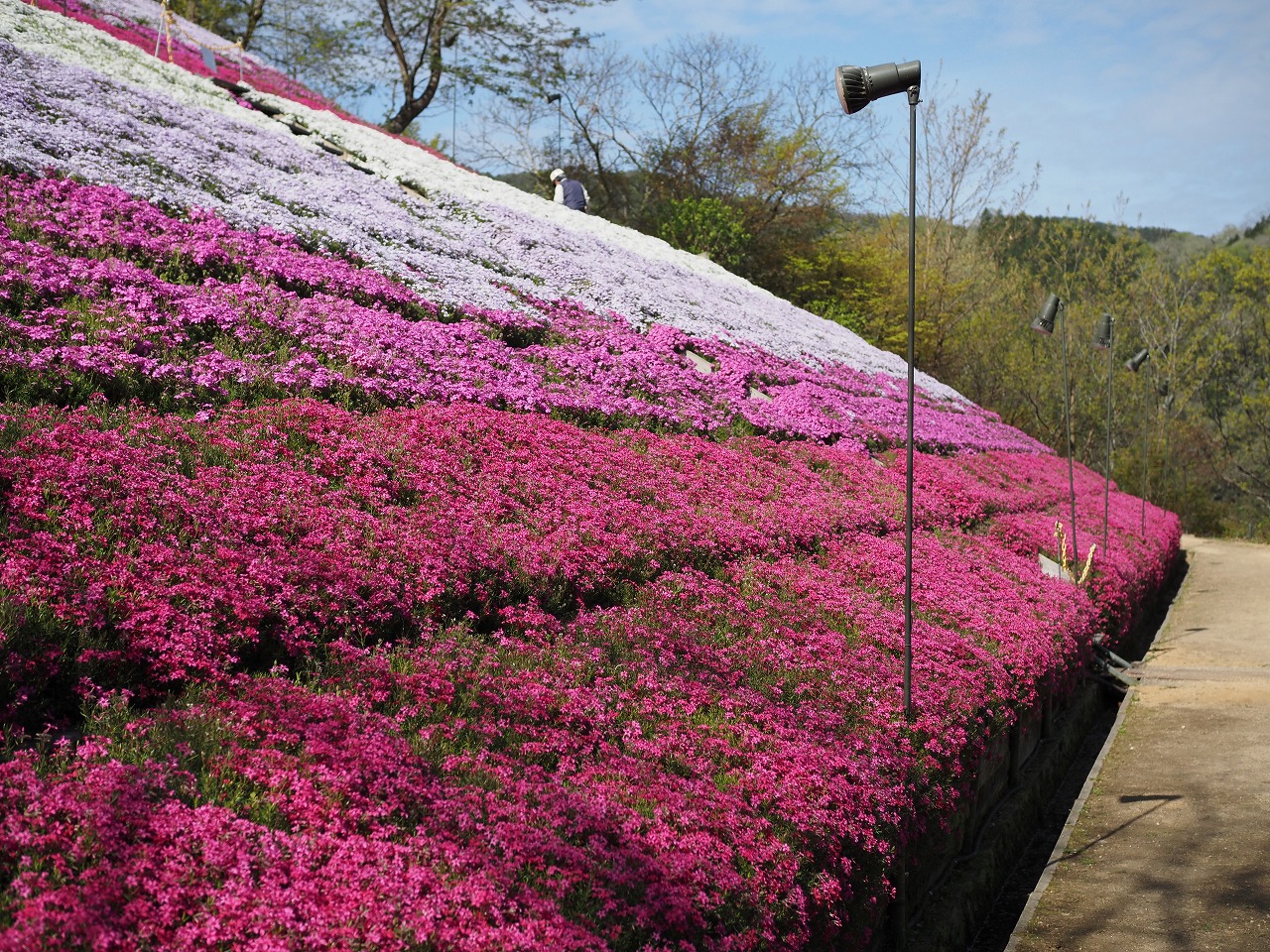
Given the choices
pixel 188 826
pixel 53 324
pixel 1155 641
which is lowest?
pixel 1155 641

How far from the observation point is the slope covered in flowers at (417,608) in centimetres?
336

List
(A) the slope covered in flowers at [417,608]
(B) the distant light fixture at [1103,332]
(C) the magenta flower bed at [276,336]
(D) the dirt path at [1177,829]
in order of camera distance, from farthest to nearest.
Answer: (B) the distant light fixture at [1103,332] → (C) the magenta flower bed at [276,336] → (D) the dirt path at [1177,829] → (A) the slope covered in flowers at [417,608]

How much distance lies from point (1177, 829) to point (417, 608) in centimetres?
601

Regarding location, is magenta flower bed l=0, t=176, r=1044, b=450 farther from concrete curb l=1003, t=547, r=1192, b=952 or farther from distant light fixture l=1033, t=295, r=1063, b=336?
concrete curb l=1003, t=547, r=1192, b=952

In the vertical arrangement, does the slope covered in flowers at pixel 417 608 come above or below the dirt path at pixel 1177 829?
above

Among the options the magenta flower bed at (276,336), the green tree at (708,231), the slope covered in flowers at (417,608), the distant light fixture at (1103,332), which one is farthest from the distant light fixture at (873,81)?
the green tree at (708,231)

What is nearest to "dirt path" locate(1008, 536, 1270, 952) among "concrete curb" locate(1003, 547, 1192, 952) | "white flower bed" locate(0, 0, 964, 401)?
"concrete curb" locate(1003, 547, 1192, 952)

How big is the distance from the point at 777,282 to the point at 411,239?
23.8m

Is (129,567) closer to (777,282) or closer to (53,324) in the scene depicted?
(53,324)

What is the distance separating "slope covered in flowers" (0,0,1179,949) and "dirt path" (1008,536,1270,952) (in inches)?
39.6

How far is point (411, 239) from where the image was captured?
14875mm

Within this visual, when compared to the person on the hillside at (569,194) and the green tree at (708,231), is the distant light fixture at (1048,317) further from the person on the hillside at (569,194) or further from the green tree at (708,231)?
the green tree at (708,231)

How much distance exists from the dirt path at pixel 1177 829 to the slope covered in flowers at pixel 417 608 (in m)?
1.01

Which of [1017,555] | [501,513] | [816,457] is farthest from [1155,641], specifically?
[501,513]
